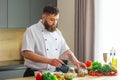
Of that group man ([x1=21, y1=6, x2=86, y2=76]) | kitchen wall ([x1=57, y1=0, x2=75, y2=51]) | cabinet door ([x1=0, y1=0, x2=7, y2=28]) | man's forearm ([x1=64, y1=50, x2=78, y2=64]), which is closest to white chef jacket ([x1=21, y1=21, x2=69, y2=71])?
man ([x1=21, y1=6, x2=86, y2=76])

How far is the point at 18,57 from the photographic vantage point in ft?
15.8

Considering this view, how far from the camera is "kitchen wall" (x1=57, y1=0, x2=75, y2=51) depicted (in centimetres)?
459

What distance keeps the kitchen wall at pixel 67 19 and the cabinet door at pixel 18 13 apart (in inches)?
25.0

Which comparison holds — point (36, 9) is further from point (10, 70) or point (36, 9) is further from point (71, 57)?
point (71, 57)

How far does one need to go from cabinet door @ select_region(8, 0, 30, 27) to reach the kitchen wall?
0.64 m

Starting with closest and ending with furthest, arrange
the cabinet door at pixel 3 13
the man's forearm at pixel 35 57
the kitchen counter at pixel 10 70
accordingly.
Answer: the man's forearm at pixel 35 57 → the kitchen counter at pixel 10 70 → the cabinet door at pixel 3 13

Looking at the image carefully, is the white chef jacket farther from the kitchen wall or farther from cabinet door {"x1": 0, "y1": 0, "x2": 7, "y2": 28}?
the kitchen wall

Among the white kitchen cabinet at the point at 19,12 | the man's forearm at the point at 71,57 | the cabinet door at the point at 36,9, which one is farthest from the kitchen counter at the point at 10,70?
the man's forearm at the point at 71,57

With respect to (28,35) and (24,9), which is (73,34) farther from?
(28,35)

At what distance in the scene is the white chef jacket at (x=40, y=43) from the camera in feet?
9.45

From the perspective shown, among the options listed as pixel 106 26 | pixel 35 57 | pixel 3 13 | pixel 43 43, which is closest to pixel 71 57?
pixel 43 43

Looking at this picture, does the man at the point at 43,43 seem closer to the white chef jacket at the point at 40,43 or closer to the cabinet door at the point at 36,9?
the white chef jacket at the point at 40,43

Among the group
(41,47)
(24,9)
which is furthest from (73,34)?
(41,47)

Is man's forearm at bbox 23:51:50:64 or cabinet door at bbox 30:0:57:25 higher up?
cabinet door at bbox 30:0:57:25
